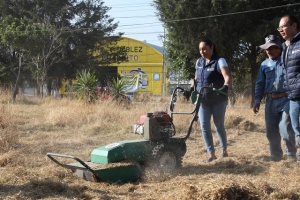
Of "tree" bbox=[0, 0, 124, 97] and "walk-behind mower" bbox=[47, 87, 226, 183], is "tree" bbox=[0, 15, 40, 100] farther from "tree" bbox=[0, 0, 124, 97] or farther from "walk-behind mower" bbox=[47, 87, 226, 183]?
"walk-behind mower" bbox=[47, 87, 226, 183]

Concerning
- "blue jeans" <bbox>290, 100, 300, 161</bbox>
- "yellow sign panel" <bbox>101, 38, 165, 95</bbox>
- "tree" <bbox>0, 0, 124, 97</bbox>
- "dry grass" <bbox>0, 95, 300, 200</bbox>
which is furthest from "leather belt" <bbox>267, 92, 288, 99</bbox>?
"yellow sign panel" <bbox>101, 38, 165, 95</bbox>

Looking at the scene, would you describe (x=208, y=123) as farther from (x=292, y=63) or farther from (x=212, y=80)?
(x=292, y=63)

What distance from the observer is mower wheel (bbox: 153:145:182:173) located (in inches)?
186

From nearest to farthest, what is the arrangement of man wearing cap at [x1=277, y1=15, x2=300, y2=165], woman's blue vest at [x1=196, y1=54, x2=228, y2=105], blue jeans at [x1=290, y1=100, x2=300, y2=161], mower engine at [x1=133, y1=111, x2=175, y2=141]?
1. man wearing cap at [x1=277, y1=15, x2=300, y2=165]
2. blue jeans at [x1=290, y1=100, x2=300, y2=161]
3. mower engine at [x1=133, y1=111, x2=175, y2=141]
4. woman's blue vest at [x1=196, y1=54, x2=228, y2=105]

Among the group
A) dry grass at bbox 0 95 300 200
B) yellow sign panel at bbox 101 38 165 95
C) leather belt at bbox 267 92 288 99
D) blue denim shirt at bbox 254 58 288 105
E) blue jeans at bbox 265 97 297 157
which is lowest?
dry grass at bbox 0 95 300 200

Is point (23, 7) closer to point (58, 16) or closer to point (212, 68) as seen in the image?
point (58, 16)

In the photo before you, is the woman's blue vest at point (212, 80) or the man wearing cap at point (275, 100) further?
the woman's blue vest at point (212, 80)

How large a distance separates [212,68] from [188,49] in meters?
12.3

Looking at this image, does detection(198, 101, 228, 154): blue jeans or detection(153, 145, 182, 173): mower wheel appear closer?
detection(153, 145, 182, 173): mower wheel

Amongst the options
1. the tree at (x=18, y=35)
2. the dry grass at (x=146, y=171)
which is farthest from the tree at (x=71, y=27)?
the dry grass at (x=146, y=171)

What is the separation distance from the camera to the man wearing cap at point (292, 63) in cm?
425

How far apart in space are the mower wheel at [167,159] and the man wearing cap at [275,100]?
132 centimetres

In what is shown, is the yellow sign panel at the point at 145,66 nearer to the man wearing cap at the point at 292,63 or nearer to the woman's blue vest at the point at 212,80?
the woman's blue vest at the point at 212,80

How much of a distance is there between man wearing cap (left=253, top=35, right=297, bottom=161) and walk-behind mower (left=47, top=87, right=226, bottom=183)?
0.70 metres
